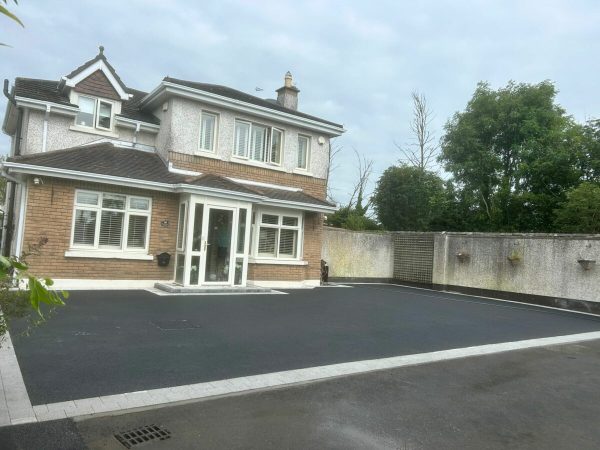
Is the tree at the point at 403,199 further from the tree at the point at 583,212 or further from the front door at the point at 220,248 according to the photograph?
the front door at the point at 220,248

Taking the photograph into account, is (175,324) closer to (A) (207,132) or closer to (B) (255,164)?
(A) (207,132)

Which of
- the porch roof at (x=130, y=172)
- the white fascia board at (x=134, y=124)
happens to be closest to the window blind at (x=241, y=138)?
the porch roof at (x=130, y=172)

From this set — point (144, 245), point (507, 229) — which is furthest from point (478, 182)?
point (144, 245)

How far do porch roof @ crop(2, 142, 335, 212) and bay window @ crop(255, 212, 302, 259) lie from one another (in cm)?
70

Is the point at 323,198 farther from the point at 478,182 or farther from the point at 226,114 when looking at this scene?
the point at 478,182

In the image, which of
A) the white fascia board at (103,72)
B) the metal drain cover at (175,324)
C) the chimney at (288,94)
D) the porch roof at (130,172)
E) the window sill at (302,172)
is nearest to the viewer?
the metal drain cover at (175,324)

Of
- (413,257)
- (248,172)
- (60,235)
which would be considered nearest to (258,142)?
(248,172)

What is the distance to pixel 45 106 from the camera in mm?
12398

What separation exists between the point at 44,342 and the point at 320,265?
11.2 m

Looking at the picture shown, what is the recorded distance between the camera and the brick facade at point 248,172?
13906 mm

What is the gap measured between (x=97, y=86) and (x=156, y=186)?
3.77 metres

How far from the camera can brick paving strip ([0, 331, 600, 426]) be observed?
410cm

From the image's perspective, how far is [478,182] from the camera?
30969 mm

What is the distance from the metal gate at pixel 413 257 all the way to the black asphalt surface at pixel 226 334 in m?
5.02
